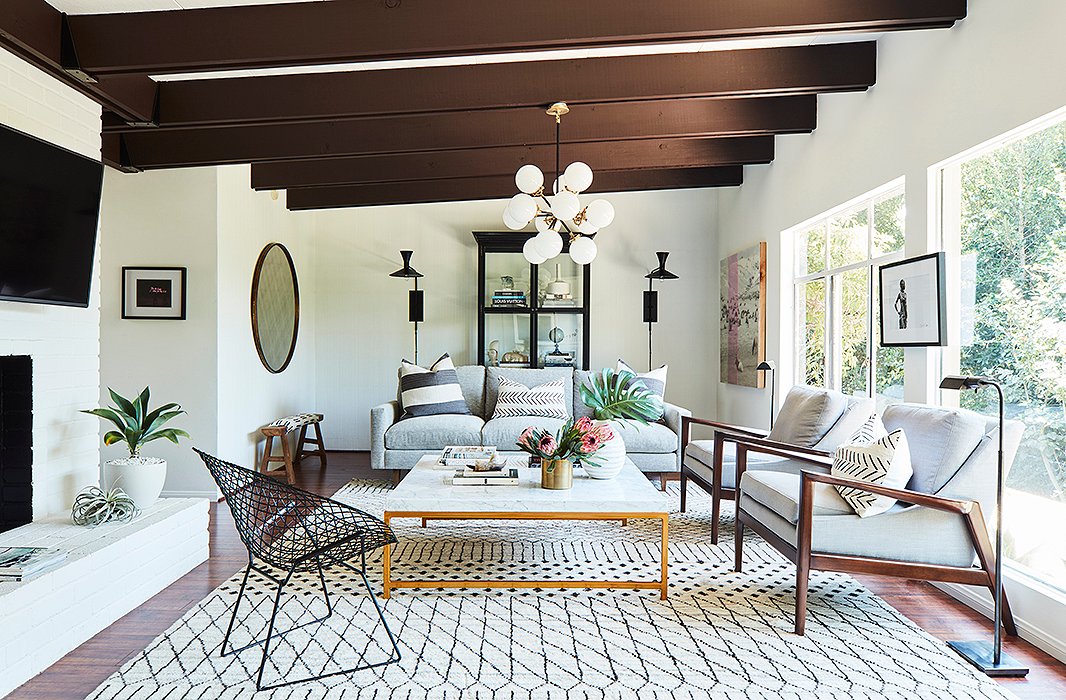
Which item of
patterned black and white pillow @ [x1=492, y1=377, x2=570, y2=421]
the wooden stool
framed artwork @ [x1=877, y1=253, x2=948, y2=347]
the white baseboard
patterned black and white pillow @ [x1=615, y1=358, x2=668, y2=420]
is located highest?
framed artwork @ [x1=877, y1=253, x2=948, y2=347]

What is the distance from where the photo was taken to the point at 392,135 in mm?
4848

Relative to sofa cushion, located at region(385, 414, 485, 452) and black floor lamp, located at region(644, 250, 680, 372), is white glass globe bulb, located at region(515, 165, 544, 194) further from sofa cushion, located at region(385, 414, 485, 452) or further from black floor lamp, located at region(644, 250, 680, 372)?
black floor lamp, located at region(644, 250, 680, 372)

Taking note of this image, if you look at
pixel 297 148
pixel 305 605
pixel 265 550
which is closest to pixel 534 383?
pixel 297 148

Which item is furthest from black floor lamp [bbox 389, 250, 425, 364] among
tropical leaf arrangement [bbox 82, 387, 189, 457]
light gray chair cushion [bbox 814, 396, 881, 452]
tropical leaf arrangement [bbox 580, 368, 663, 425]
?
light gray chair cushion [bbox 814, 396, 881, 452]

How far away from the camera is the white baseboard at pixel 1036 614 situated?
9.14 ft

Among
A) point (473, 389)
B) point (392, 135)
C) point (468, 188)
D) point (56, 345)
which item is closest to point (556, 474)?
point (56, 345)

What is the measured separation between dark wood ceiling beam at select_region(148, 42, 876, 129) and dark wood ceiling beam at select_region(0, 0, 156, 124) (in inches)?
11.7

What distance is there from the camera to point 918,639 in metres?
2.95

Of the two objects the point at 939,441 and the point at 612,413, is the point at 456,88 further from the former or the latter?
the point at 939,441

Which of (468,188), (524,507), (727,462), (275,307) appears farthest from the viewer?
(468,188)

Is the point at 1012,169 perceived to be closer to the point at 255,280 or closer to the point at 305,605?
the point at 305,605

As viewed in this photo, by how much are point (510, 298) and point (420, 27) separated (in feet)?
14.3

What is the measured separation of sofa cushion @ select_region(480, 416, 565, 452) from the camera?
5840mm

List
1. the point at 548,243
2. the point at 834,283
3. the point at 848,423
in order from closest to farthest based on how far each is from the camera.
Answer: the point at 848,423 → the point at 548,243 → the point at 834,283
